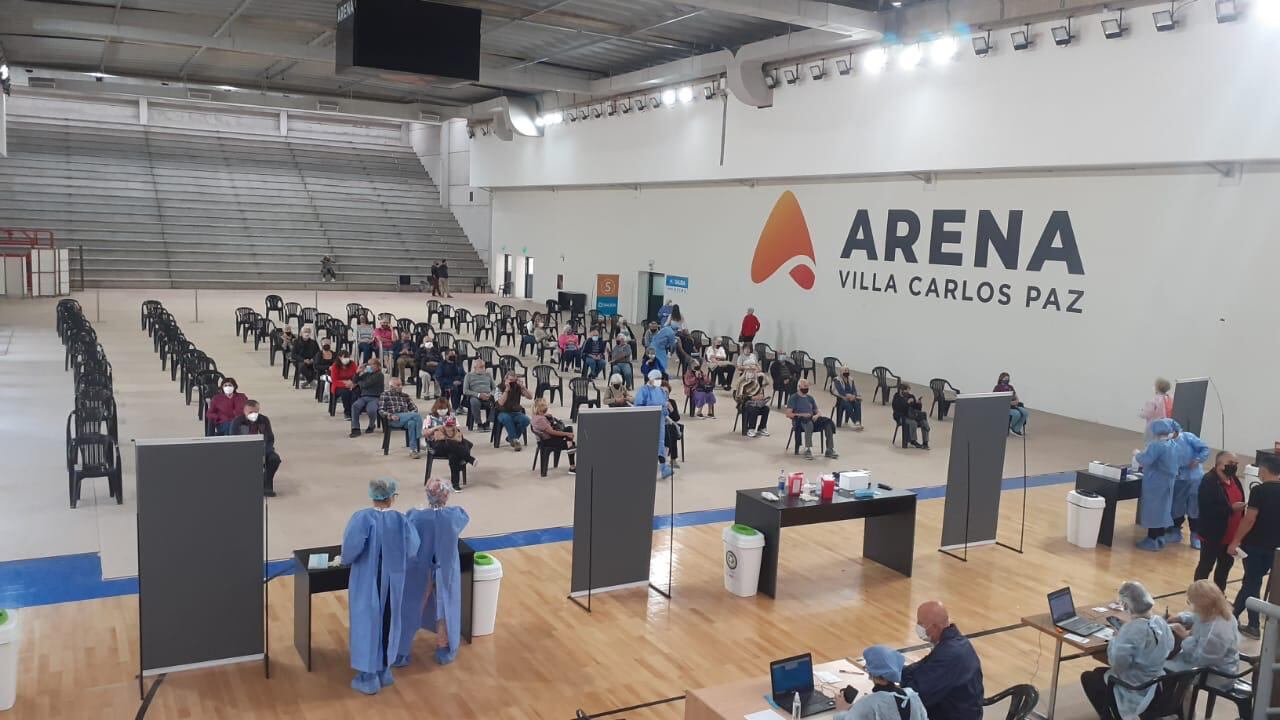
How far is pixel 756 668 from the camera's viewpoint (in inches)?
266

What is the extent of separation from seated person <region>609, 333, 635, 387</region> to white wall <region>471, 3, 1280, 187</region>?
6313mm

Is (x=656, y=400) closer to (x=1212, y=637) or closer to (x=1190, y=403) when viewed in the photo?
(x=1190, y=403)

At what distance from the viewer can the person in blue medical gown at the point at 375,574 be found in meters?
6.04

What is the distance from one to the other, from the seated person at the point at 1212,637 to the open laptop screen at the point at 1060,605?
2.32 feet

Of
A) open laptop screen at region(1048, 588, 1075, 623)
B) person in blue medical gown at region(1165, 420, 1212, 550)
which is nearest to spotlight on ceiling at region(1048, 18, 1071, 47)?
person in blue medical gown at region(1165, 420, 1212, 550)

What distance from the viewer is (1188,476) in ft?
31.6

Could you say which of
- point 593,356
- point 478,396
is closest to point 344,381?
point 478,396

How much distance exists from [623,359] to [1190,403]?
27.0 ft

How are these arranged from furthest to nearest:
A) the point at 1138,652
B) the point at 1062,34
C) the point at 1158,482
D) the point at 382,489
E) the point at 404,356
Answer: the point at 404,356, the point at 1062,34, the point at 1158,482, the point at 382,489, the point at 1138,652

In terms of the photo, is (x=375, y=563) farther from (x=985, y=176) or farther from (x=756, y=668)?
(x=985, y=176)

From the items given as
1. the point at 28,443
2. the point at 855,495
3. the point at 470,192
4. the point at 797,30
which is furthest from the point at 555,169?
the point at 855,495

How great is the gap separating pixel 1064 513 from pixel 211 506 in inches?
346

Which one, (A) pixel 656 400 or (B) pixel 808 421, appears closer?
(A) pixel 656 400

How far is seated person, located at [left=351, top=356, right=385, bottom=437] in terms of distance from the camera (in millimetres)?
13172
